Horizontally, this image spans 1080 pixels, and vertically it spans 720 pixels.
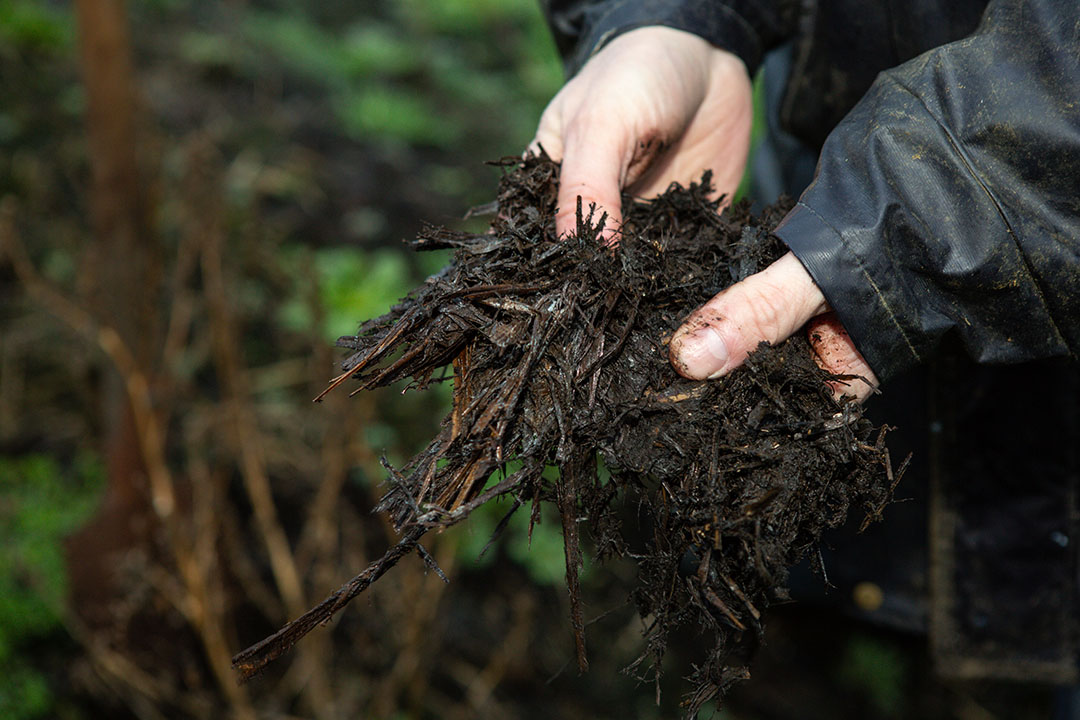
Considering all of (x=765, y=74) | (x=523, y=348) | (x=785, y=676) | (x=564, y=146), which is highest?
(x=564, y=146)

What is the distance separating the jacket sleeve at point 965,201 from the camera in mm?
1195

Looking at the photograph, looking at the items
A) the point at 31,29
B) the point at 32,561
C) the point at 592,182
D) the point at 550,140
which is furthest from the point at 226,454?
the point at 31,29

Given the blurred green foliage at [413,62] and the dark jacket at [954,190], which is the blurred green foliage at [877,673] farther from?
the blurred green foliage at [413,62]

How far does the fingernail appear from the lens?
1287 millimetres

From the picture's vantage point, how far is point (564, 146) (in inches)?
67.8

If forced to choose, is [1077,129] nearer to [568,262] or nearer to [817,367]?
[817,367]

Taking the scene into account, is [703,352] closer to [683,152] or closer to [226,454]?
[683,152]

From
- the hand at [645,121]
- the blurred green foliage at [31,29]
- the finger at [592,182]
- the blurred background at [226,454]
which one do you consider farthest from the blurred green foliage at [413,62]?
the finger at [592,182]

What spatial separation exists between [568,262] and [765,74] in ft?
4.97

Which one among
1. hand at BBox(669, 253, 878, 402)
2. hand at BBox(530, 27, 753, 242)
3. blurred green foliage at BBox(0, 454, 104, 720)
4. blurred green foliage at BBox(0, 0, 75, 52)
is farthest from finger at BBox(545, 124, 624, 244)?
Answer: blurred green foliage at BBox(0, 0, 75, 52)

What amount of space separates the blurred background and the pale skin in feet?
2.35

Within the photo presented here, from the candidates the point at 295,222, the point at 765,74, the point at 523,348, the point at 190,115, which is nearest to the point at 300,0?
the point at 190,115

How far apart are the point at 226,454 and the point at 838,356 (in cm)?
245

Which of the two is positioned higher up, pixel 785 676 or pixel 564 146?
pixel 564 146
